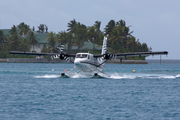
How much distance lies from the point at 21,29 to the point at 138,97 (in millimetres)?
133529

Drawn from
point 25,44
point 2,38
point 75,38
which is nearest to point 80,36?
point 75,38

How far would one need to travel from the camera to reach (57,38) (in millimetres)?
143375

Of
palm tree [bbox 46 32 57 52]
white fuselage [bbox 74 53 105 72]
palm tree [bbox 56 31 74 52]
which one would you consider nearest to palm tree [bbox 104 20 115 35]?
palm tree [bbox 56 31 74 52]

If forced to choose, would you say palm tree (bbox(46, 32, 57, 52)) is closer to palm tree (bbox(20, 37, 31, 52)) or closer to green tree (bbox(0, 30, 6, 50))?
palm tree (bbox(20, 37, 31, 52))

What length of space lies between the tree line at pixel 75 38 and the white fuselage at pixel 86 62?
95472 millimetres

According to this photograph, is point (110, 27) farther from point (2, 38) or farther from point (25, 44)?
point (2, 38)

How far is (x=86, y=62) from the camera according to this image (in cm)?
3834

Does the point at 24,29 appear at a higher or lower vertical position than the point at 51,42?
higher

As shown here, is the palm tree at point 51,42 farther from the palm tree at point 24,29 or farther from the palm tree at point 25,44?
the palm tree at point 24,29

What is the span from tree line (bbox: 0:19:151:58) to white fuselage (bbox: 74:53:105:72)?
95.5m

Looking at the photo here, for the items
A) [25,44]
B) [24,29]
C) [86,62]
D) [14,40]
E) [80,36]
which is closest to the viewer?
[86,62]

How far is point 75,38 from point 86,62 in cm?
10928

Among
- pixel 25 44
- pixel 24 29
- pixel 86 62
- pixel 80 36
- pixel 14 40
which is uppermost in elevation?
pixel 24 29

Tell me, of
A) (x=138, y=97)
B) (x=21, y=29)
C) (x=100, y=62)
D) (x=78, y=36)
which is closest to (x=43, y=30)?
(x=21, y=29)
